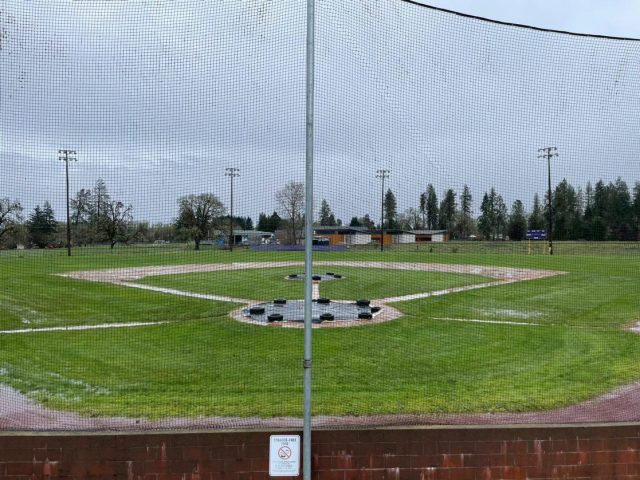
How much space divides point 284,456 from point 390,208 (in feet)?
6.50

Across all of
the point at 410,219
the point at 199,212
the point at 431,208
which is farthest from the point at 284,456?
the point at 431,208

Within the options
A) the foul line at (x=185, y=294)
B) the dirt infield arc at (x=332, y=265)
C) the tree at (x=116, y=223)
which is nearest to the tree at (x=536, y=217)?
the tree at (x=116, y=223)

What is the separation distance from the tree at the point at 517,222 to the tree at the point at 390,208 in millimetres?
1093

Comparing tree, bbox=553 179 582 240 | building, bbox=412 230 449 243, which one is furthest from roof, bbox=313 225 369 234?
tree, bbox=553 179 582 240

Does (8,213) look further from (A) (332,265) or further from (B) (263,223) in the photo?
(A) (332,265)

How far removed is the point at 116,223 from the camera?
4609 millimetres

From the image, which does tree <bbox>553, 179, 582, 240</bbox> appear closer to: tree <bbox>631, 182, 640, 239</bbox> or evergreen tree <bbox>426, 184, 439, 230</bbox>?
tree <bbox>631, 182, 640, 239</bbox>

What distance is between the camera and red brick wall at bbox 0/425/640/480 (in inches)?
124

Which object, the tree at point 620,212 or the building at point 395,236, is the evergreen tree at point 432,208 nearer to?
the building at point 395,236

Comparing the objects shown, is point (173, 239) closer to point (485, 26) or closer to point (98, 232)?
point (98, 232)

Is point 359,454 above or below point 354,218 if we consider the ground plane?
below

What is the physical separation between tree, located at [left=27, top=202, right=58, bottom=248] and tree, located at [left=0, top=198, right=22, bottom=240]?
0.11 metres

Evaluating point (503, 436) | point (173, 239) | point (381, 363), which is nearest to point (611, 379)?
point (381, 363)

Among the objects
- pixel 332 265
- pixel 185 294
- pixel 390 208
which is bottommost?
pixel 185 294
